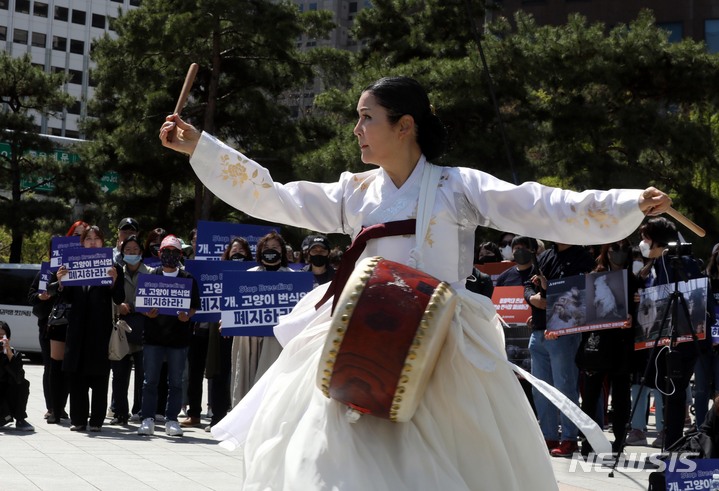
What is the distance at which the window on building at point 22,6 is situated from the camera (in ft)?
300

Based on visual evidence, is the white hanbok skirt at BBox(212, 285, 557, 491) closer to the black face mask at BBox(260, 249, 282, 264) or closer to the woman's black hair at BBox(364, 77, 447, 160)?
the woman's black hair at BBox(364, 77, 447, 160)

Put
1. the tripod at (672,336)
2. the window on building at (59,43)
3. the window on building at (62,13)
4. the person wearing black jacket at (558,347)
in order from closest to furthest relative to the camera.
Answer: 1. the tripod at (672,336)
2. the person wearing black jacket at (558,347)
3. the window on building at (59,43)
4. the window on building at (62,13)

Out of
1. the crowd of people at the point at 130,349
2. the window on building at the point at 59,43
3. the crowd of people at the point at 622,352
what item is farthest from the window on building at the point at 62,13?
the crowd of people at the point at 622,352

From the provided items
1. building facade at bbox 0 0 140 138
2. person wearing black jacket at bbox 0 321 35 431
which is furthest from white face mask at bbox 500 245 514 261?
building facade at bbox 0 0 140 138

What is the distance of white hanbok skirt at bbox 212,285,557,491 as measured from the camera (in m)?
3.59

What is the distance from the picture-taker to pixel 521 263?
10.2 m

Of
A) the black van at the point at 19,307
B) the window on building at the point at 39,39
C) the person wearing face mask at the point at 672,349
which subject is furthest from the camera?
the window on building at the point at 39,39

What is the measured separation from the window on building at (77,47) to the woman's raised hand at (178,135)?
95.9 m

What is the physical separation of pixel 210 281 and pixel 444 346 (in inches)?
289

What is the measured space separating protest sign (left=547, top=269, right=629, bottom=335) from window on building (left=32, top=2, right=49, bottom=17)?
298ft

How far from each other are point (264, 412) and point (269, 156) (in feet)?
70.3

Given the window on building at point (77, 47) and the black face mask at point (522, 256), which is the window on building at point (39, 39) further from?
the black face mask at point (522, 256)

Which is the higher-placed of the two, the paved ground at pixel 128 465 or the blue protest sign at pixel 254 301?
the blue protest sign at pixel 254 301

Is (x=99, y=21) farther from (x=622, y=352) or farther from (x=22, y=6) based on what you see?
(x=622, y=352)
